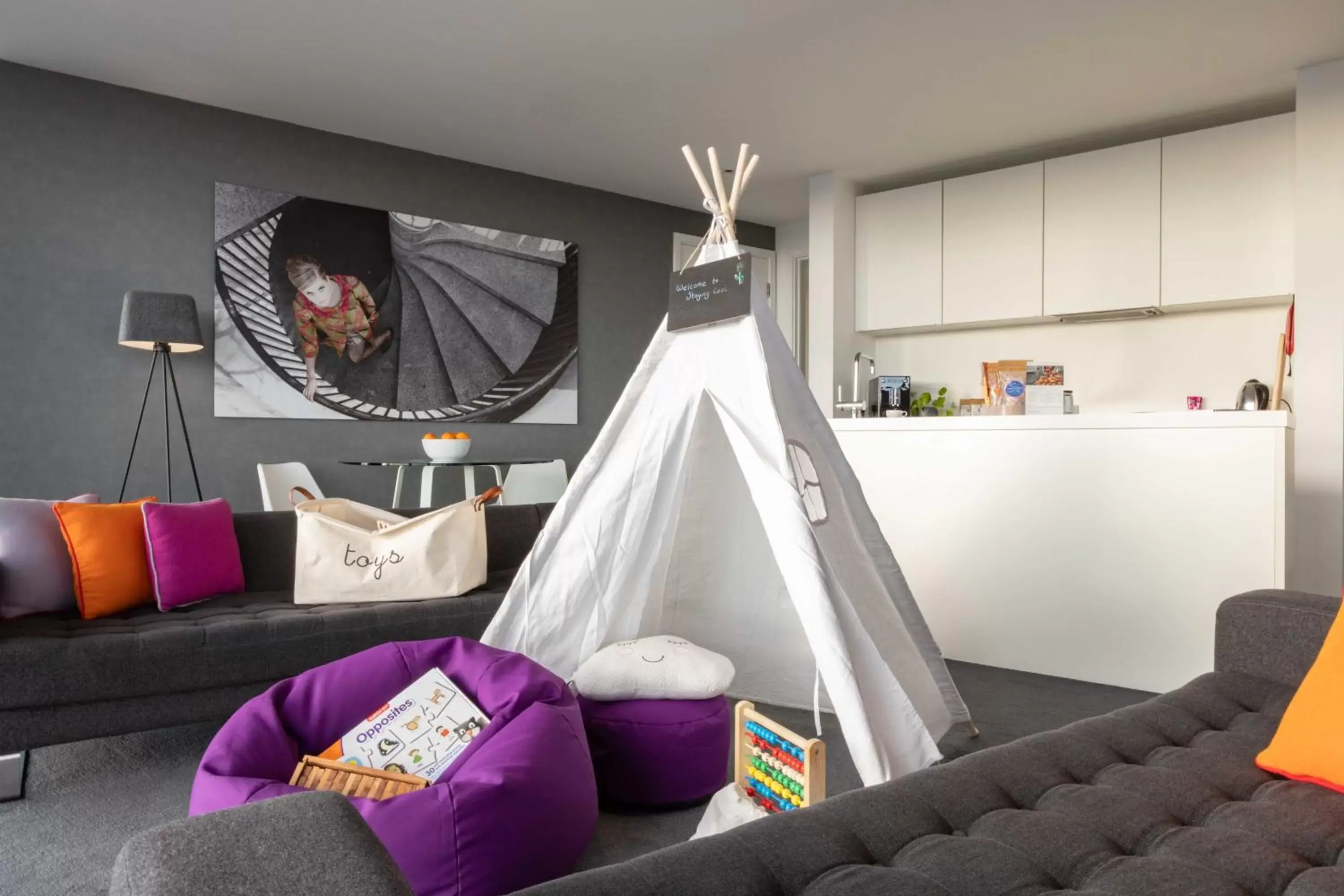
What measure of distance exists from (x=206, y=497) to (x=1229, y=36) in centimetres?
520

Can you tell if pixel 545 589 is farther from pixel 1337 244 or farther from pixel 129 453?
pixel 1337 244

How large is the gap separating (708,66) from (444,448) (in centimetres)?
233

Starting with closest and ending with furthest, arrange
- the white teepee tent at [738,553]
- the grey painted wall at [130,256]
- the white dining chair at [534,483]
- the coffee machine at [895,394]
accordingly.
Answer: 1. the white teepee tent at [738,553]
2. the grey painted wall at [130,256]
3. the white dining chair at [534,483]
4. the coffee machine at [895,394]

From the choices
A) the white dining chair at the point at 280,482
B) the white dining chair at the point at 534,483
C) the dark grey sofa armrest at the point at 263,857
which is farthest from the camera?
the white dining chair at the point at 534,483

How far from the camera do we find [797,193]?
6.34 meters

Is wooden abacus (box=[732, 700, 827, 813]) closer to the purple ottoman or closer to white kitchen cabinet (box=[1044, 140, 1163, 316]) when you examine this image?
the purple ottoman

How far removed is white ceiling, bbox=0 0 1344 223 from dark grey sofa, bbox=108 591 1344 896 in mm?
3180

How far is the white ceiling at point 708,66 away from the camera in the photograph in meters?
3.77

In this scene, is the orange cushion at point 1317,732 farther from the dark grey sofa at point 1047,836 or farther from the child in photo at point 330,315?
the child in photo at point 330,315

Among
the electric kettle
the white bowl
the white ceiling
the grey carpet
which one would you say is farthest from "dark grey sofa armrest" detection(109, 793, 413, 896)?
the electric kettle

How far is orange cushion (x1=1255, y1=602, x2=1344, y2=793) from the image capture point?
132 centimetres

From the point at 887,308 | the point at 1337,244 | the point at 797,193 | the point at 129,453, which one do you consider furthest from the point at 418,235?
the point at 1337,244

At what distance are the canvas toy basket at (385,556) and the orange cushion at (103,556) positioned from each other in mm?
445

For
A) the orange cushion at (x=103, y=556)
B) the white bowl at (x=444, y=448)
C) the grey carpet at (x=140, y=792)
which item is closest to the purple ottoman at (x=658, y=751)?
the grey carpet at (x=140, y=792)
